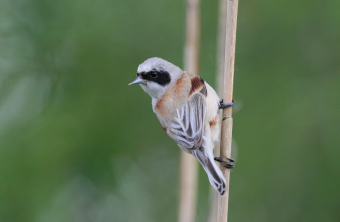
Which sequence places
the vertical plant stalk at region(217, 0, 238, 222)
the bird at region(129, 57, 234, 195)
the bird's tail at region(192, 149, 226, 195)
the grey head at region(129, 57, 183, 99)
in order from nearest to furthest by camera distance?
the bird's tail at region(192, 149, 226, 195), the vertical plant stalk at region(217, 0, 238, 222), the bird at region(129, 57, 234, 195), the grey head at region(129, 57, 183, 99)

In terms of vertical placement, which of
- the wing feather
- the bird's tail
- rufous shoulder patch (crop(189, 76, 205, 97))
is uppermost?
rufous shoulder patch (crop(189, 76, 205, 97))

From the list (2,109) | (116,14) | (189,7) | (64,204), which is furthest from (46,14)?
(64,204)

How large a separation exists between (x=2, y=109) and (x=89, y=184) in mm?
1326

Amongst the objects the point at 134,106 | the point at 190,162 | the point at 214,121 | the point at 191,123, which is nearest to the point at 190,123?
the point at 191,123

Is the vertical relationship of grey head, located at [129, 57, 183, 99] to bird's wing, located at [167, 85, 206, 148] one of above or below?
above

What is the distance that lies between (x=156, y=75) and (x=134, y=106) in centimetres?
94

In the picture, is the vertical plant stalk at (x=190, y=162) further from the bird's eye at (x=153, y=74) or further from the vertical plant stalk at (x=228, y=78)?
the vertical plant stalk at (x=228, y=78)

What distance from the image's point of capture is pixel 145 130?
4371 mm

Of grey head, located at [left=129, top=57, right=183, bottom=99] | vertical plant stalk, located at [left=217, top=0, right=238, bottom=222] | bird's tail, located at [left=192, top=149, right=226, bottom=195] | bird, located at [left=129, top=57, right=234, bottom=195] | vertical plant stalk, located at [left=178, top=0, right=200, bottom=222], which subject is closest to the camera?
bird's tail, located at [left=192, top=149, right=226, bottom=195]

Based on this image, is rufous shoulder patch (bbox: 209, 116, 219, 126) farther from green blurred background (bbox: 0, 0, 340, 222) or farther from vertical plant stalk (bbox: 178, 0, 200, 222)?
green blurred background (bbox: 0, 0, 340, 222)

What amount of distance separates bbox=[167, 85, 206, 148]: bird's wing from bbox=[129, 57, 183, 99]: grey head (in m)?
0.36

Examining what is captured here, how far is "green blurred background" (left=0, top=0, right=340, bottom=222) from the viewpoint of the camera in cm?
397

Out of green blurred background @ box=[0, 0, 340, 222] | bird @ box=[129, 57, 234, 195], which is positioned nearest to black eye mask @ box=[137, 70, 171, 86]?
bird @ box=[129, 57, 234, 195]

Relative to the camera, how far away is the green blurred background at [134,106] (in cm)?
397
